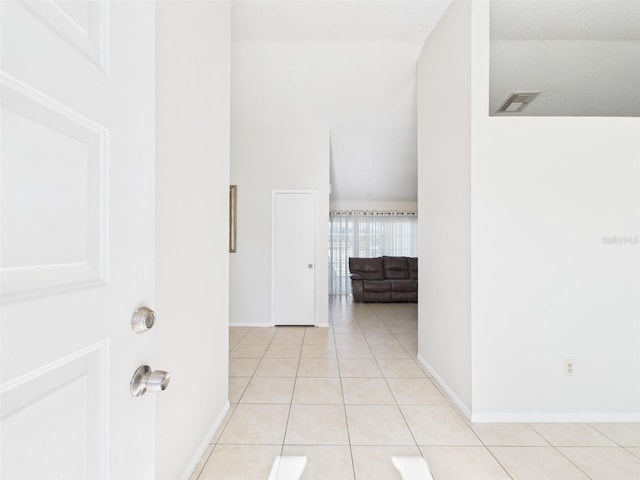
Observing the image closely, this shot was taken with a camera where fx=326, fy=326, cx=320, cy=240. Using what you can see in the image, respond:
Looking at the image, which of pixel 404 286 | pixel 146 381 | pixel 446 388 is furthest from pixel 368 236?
pixel 146 381

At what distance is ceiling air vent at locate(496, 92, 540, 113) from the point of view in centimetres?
337

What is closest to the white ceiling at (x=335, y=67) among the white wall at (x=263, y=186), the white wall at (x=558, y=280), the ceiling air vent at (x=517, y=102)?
the white wall at (x=263, y=186)

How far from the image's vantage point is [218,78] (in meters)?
1.99

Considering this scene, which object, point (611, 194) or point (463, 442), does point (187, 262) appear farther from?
point (611, 194)

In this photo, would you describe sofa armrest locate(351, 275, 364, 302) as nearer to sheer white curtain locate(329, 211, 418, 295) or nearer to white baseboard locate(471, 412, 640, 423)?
sheer white curtain locate(329, 211, 418, 295)

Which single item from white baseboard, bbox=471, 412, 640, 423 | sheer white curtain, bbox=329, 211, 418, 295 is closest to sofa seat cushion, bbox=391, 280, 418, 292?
sheer white curtain, bbox=329, 211, 418, 295

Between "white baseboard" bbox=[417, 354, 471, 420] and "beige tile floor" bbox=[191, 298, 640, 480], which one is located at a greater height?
"white baseboard" bbox=[417, 354, 471, 420]

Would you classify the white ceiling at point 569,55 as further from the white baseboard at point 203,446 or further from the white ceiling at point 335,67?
the white baseboard at point 203,446

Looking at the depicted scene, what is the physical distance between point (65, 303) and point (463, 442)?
209cm

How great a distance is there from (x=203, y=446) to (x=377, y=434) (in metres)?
0.97

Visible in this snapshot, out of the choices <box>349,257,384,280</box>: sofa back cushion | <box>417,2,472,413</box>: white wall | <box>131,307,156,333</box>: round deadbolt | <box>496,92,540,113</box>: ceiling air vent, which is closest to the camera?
<box>131,307,156,333</box>: round deadbolt

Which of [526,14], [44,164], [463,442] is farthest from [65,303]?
[526,14]

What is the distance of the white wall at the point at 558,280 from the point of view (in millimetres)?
2064

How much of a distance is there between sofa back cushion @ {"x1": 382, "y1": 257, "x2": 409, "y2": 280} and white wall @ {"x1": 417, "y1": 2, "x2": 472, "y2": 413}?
3898 mm
